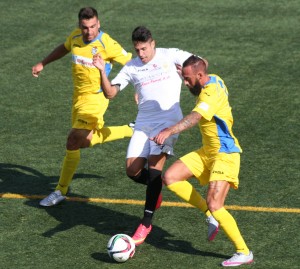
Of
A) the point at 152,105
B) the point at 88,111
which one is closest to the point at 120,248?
the point at 152,105

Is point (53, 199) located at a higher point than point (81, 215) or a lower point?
higher

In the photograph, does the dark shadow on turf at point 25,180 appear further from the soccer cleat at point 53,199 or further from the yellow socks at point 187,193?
the yellow socks at point 187,193

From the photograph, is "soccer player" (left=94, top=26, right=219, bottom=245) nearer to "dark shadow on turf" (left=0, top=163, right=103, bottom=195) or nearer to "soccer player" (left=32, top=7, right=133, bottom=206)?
"soccer player" (left=32, top=7, right=133, bottom=206)

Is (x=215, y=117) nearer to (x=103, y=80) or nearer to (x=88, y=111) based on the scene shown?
(x=103, y=80)

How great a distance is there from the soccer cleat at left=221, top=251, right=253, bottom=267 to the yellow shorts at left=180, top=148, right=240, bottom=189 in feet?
2.69

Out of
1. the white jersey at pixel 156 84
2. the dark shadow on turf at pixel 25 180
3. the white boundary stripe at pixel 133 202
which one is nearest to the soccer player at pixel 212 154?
the white jersey at pixel 156 84

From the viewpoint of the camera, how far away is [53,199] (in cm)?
1183

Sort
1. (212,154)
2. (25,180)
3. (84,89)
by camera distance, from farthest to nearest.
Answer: (25,180), (84,89), (212,154)

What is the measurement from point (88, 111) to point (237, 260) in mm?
3351

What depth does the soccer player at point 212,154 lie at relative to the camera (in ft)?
32.4

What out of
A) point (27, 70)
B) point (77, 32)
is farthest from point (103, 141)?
point (27, 70)

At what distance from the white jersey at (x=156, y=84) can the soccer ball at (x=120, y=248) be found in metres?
1.60

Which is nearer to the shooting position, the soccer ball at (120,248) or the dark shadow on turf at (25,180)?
the soccer ball at (120,248)

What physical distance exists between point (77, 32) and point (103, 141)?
1.68 metres
